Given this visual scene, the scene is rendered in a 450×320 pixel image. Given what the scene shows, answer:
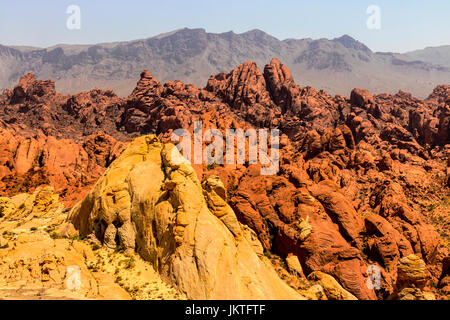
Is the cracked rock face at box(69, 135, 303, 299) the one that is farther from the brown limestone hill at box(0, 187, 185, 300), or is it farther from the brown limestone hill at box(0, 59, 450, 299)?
the brown limestone hill at box(0, 59, 450, 299)

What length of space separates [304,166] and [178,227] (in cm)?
3809

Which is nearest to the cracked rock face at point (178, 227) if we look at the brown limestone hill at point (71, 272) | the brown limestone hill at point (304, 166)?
the brown limestone hill at point (71, 272)

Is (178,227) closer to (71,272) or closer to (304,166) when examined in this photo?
(71,272)

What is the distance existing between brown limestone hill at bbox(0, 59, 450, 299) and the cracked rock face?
831cm

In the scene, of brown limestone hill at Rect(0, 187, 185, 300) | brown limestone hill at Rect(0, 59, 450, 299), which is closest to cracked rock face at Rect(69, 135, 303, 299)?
brown limestone hill at Rect(0, 187, 185, 300)

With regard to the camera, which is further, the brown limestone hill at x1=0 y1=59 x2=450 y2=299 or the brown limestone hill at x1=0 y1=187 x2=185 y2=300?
the brown limestone hill at x1=0 y1=59 x2=450 y2=299

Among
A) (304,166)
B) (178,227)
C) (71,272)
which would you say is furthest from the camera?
(304,166)

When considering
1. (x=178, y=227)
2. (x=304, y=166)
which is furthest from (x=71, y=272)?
(x=304, y=166)

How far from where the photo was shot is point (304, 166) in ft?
171

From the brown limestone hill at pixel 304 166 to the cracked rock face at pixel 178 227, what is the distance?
8314 mm

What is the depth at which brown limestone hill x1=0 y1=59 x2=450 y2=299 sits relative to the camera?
2998 centimetres

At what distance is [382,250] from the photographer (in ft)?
96.5

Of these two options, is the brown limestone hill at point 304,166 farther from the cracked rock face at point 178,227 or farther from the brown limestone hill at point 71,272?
the brown limestone hill at point 71,272

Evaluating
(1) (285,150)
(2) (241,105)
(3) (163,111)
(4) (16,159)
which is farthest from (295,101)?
(4) (16,159)
